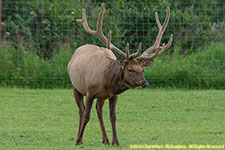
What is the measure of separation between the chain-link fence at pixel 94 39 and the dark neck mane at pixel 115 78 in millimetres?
6314

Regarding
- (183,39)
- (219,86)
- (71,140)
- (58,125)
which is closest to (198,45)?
(183,39)

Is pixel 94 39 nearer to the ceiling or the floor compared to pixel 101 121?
nearer to the ceiling

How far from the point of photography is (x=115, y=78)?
7.36 m

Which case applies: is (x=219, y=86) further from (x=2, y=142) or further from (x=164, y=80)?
(x=2, y=142)

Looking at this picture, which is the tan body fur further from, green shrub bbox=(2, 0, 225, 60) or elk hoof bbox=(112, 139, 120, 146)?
green shrub bbox=(2, 0, 225, 60)

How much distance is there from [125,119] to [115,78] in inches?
109

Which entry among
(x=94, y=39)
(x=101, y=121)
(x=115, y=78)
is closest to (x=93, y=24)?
(x=94, y=39)

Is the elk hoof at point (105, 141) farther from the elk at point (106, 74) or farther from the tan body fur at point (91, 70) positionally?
the tan body fur at point (91, 70)

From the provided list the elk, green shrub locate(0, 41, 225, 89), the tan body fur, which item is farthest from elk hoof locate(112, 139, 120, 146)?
green shrub locate(0, 41, 225, 89)

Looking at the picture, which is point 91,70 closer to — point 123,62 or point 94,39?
point 123,62

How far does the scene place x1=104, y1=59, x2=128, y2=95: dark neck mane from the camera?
7.35m

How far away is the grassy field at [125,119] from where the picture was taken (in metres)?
7.90

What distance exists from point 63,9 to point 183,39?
3.54 meters

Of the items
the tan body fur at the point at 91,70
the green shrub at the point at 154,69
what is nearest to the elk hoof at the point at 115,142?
the tan body fur at the point at 91,70
